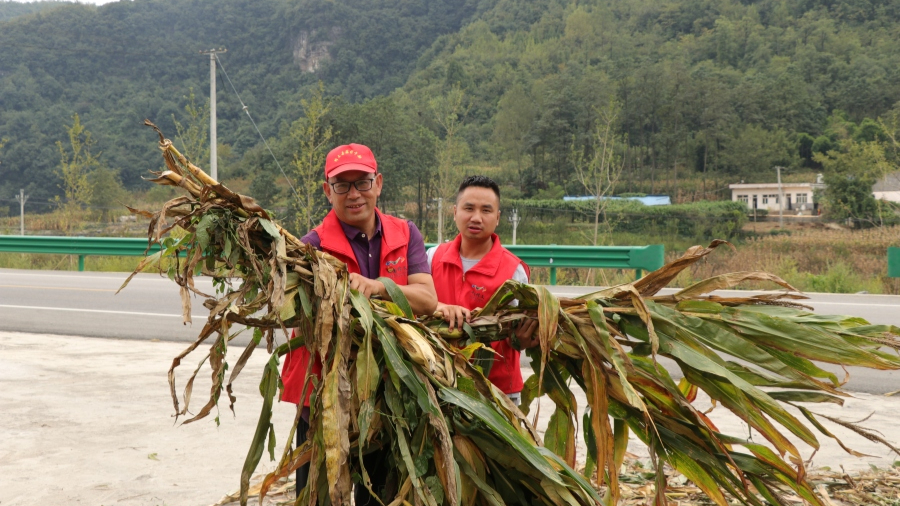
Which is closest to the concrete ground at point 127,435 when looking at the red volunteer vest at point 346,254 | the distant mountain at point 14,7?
the red volunteer vest at point 346,254

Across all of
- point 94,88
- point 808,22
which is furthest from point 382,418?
point 808,22

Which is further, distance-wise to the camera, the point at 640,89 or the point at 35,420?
the point at 640,89

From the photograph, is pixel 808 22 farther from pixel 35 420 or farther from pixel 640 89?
pixel 35 420

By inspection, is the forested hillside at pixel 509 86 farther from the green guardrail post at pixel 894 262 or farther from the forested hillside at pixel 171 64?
the green guardrail post at pixel 894 262

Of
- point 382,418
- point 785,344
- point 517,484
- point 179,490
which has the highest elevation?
point 785,344

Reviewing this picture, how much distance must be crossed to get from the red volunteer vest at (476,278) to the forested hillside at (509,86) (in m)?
48.6

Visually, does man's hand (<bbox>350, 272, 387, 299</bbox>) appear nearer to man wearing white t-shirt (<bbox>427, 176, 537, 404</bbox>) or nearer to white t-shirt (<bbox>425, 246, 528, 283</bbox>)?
man wearing white t-shirt (<bbox>427, 176, 537, 404</bbox>)

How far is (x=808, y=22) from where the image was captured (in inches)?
4146

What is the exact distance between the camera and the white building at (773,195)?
75312 millimetres

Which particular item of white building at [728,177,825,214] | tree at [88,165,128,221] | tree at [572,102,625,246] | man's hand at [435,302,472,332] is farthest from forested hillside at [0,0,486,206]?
man's hand at [435,302,472,332]

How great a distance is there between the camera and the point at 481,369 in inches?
103

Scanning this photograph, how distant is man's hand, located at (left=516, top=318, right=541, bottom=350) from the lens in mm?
2877

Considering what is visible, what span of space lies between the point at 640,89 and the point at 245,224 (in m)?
84.5

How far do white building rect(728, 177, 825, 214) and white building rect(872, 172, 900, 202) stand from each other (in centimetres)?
729
